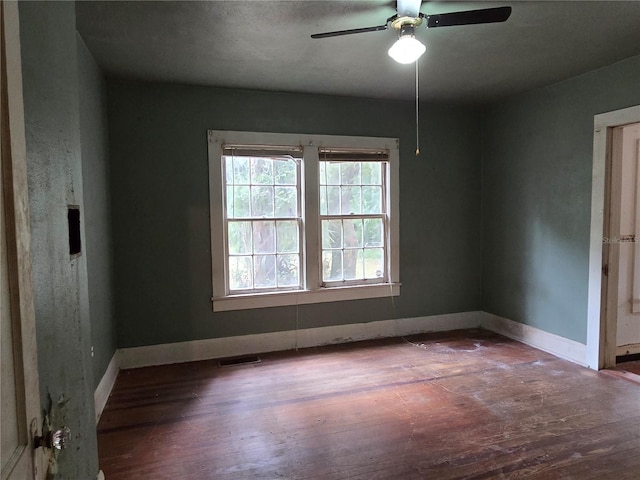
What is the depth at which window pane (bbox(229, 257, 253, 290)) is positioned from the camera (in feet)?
12.7

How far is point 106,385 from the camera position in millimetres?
2988

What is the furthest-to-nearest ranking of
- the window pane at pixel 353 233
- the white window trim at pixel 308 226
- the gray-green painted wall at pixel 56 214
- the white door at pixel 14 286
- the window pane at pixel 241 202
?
1. the window pane at pixel 353 233
2. the window pane at pixel 241 202
3. the white window trim at pixel 308 226
4. the gray-green painted wall at pixel 56 214
5. the white door at pixel 14 286

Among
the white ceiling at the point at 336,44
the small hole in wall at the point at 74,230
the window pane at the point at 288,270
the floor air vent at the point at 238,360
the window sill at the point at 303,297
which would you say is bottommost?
the floor air vent at the point at 238,360

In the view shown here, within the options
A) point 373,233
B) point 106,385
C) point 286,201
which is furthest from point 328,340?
point 106,385

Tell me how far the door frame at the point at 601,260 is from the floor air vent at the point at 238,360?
298 cm

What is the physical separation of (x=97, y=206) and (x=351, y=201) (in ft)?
7.78

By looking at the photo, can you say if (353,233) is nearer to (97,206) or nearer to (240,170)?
(240,170)

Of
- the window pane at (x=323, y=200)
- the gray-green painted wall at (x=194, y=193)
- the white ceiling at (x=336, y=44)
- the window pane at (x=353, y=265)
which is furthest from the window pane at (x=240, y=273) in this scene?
the white ceiling at (x=336, y=44)

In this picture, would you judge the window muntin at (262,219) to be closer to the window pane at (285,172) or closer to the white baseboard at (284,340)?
the window pane at (285,172)

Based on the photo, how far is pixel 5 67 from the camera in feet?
2.25

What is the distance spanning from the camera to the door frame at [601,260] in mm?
3305

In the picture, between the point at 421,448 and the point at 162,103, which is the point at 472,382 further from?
the point at 162,103

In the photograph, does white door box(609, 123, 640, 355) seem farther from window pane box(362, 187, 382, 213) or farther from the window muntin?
the window muntin

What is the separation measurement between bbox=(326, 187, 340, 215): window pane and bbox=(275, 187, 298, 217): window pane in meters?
0.36
